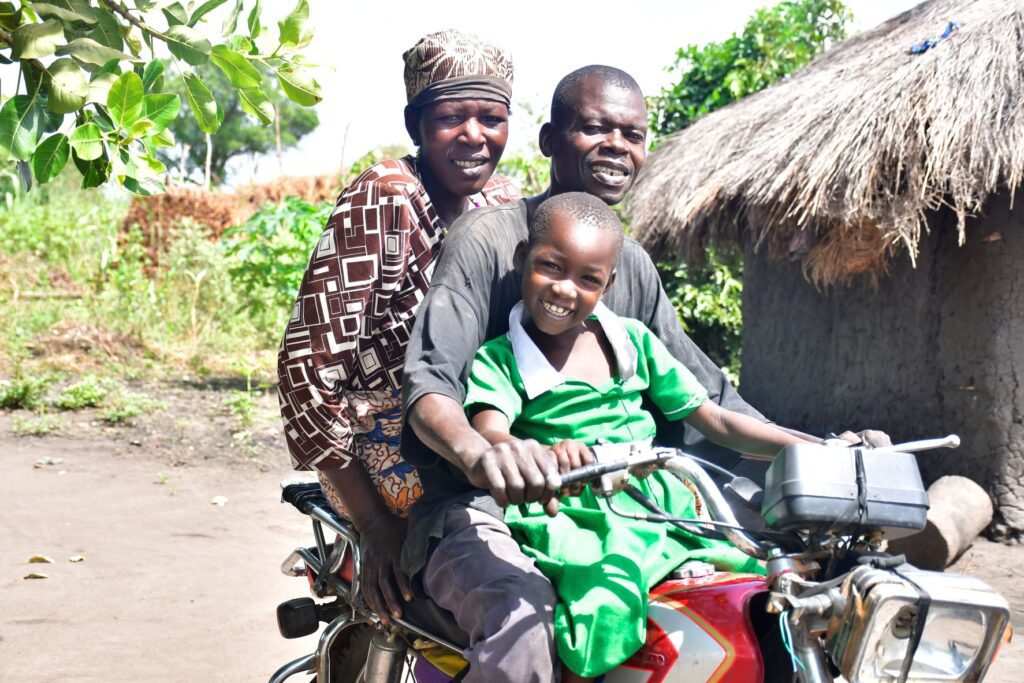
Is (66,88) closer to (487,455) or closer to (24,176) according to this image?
(24,176)

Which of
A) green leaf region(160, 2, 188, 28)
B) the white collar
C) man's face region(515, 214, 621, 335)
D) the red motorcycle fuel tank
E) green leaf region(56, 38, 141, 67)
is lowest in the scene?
the red motorcycle fuel tank

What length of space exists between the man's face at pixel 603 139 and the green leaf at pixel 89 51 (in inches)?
41.9

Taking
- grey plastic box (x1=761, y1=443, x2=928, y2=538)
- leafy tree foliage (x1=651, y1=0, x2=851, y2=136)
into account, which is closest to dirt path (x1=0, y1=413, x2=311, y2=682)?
grey plastic box (x1=761, y1=443, x2=928, y2=538)

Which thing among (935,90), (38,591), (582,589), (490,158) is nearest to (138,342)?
(38,591)

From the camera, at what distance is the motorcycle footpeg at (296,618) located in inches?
113

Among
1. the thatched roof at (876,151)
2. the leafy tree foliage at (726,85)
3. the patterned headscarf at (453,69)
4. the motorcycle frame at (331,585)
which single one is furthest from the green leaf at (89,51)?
the leafy tree foliage at (726,85)

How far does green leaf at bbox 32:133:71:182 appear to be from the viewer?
7.93 feet

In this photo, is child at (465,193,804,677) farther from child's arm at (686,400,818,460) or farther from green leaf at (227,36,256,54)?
green leaf at (227,36,256,54)

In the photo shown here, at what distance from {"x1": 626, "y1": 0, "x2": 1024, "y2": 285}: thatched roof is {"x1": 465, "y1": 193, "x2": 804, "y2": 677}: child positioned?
3892mm

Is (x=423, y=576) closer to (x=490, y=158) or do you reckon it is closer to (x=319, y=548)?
(x=319, y=548)

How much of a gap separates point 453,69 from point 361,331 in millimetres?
757

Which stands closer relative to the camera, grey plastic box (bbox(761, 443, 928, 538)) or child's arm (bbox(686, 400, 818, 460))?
grey plastic box (bbox(761, 443, 928, 538))

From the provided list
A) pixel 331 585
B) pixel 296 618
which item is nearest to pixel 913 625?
pixel 331 585

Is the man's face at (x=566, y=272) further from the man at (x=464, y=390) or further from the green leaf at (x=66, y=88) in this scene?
the green leaf at (x=66, y=88)
